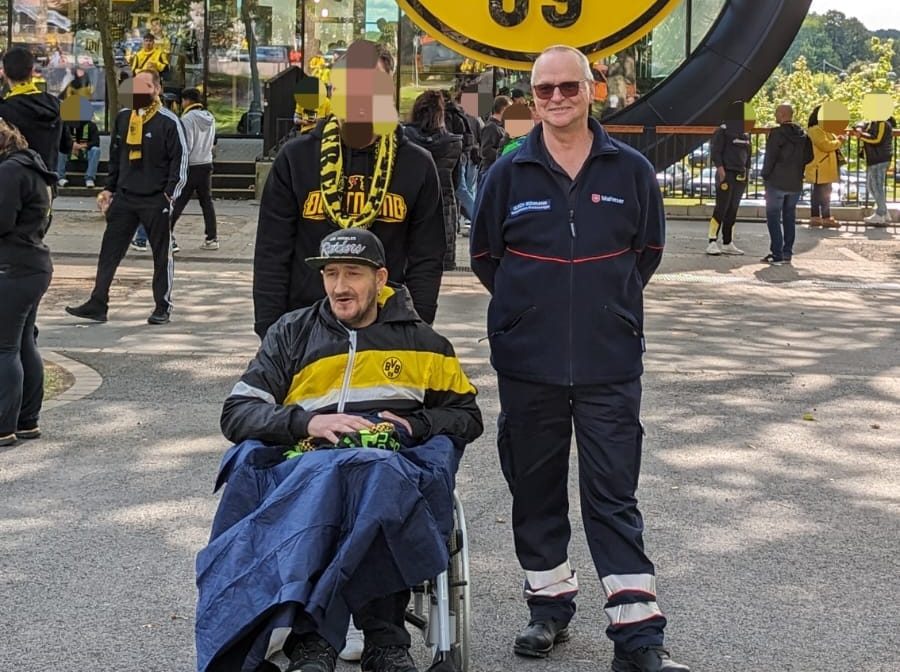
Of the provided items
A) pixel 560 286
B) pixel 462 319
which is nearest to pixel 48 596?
pixel 560 286

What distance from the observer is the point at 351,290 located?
457 cm

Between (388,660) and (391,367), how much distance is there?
3.01ft

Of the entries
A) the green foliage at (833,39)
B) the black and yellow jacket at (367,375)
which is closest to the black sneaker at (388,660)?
the black and yellow jacket at (367,375)

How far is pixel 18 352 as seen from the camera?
764cm

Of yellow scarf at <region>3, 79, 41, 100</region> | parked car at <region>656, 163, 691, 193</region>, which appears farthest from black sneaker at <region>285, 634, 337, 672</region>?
parked car at <region>656, 163, 691, 193</region>

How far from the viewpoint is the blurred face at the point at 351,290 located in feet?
15.0

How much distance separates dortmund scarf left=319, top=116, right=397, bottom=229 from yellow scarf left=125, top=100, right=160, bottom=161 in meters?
6.78

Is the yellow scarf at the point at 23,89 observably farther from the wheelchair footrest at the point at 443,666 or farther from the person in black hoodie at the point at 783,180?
the person in black hoodie at the point at 783,180

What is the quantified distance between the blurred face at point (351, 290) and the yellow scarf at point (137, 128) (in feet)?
24.2

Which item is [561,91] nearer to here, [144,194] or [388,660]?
[388,660]

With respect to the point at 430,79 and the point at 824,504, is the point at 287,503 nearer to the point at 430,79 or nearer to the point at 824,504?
the point at 824,504

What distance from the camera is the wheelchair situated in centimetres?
418

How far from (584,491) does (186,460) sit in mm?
3205

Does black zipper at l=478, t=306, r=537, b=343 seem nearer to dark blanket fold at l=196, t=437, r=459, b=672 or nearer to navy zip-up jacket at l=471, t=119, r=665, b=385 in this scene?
navy zip-up jacket at l=471, t=119, r=665, b=385
